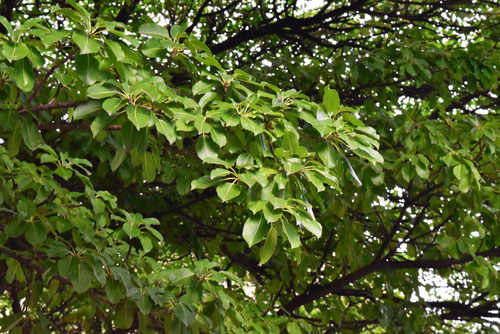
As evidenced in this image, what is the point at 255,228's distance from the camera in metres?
2.03

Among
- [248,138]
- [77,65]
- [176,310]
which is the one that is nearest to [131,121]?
[77,65]

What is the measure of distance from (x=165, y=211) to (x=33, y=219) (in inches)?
82.5

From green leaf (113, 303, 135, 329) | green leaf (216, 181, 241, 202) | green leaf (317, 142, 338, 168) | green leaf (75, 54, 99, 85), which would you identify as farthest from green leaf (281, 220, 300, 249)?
green leaf (113, 303, 135, 329)

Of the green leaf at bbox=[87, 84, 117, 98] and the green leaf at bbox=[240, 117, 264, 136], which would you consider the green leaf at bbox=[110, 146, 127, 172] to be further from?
the green leaf at bbox=[240, 117, 264, 136]

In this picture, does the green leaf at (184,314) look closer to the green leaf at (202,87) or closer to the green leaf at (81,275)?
the green leaf at (81,275)

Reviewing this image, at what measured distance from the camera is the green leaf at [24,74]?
2.14 m

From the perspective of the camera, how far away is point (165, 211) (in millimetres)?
5156

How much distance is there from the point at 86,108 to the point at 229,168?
52cm

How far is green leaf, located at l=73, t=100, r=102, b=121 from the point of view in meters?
2.11

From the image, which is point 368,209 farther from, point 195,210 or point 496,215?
point 195,210

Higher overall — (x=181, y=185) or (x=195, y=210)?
(x=181, y=185)

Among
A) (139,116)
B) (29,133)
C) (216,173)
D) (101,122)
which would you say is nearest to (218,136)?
(216,173)

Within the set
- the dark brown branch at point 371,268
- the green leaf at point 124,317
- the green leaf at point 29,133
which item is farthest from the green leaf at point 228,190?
the dark brown branch at point 371,268

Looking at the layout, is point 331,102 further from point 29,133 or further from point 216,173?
point 29,133
